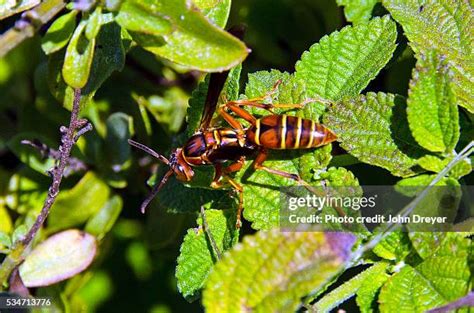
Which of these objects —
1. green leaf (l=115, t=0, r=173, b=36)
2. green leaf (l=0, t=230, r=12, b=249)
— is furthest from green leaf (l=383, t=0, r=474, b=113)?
green leaf (l=0, t=230, r=12, b=249)

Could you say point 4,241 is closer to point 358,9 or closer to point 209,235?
point 209,235

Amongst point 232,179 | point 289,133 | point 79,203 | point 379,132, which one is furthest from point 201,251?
point 79,203

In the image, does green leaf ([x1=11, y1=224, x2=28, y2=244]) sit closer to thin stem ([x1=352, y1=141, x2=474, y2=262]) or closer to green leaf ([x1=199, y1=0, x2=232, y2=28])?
green leaf ([x1=199, y1=0, x2=232, y2=28])

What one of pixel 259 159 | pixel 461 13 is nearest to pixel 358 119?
pixel 259 159

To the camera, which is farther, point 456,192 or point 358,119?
point 358,119

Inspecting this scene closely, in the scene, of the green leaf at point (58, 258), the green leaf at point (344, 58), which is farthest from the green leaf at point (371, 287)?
the green leaf at point (58, 258)

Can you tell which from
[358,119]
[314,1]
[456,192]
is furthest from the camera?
[314,1]

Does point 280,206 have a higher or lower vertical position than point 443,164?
lower

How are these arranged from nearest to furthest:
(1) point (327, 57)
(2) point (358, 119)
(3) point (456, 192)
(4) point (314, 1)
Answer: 1. (3) point (456, 192)
2. (2) point (358, 119)
3. (1) point (327, 57)
4. (4) point (314, 1)

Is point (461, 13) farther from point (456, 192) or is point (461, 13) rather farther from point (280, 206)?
point (280, 206)
